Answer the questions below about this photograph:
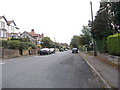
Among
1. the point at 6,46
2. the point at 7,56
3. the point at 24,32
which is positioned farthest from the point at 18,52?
the point at 24,32

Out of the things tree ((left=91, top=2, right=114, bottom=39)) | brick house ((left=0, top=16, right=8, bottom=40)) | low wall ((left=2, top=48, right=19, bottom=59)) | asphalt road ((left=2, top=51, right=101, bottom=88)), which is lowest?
asphalt road ((left=2, top=51, right=101, bottom=88))

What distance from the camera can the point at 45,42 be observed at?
80.5 metres

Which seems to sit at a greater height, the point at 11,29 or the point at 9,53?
the point at 11,29

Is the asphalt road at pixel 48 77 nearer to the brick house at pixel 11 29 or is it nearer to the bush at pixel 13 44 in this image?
the bush at pixel 13 44

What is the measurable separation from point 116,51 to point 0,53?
64.5ft

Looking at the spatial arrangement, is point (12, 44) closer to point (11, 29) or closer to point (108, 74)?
point (11, 29)

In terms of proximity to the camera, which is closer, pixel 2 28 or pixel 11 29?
pixel 2 28

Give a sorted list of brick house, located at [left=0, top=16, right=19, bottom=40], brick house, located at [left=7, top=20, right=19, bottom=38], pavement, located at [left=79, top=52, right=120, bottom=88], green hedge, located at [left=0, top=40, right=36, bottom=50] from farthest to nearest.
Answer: brick house, located at [left=7, top=20, right=19, bottom=38], brick house, located at [left=0, top=16, right=19, bottom=40], green hedge, located at [left=0, top=40, right=36, bottom=50], pavement, located at [left=79, top=52, right=120, bottom=88]

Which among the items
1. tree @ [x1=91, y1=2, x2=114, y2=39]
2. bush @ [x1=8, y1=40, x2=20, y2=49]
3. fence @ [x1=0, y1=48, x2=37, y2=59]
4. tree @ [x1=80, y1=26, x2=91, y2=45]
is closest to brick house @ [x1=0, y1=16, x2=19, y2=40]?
fence @ [x1=0, y1=48, x2=37, y2=59]

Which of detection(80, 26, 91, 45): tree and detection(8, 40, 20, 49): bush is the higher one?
detection(80, 26, 91, 45): tree

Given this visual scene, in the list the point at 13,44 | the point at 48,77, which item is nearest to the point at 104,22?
the point at 48,77

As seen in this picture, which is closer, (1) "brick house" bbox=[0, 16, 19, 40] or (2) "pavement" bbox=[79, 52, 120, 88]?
(2) "pavement" bbox=[79, 52, 120, 88]

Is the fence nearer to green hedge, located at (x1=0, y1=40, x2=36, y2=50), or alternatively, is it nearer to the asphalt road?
green hedge, located at (x1=0, y1=40, x2=36, y2=50)

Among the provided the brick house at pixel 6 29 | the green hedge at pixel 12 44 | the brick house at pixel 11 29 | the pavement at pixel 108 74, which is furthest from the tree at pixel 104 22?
the brick house at pixel 11 29
